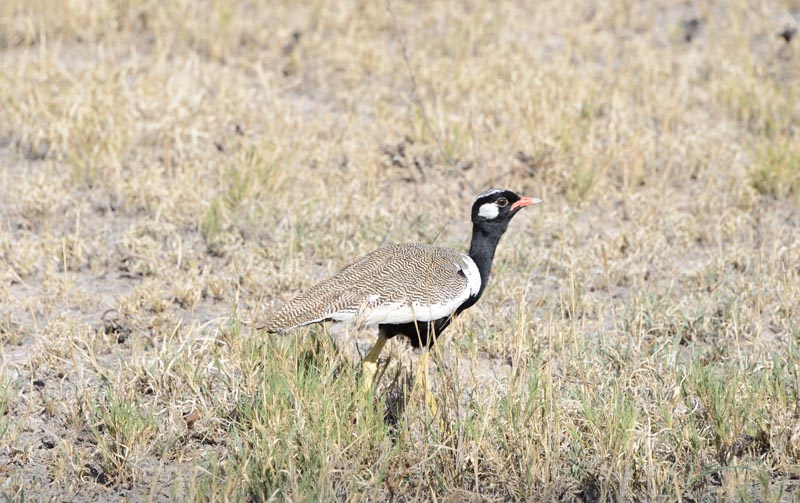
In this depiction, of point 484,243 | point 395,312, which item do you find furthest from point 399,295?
point 484,243

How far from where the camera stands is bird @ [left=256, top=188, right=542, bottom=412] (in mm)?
4590

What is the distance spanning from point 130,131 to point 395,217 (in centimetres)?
211

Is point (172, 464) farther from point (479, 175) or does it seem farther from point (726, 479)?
point (479, 175)

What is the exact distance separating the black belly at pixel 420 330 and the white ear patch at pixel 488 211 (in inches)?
23.0

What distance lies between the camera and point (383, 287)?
470 cm

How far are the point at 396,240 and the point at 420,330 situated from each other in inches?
82.0

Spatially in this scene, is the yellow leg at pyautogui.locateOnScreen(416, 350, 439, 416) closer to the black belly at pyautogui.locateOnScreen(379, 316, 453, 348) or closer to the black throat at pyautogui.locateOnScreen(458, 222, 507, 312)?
the black belly at pyautogui.locateOnScreen(379, 316, 453, 348)

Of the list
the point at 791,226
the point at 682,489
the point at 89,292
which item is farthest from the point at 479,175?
the point at 682,489

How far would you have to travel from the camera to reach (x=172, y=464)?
462 cm

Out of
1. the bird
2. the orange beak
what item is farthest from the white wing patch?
the orange beak

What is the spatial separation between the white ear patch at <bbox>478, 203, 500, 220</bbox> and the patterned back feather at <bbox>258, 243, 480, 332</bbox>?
25cm

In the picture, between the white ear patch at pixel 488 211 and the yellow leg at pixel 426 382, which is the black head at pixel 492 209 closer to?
the white ear patch at pixel 488 211

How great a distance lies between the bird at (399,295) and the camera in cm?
459

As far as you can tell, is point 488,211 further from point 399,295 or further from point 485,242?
point 399,295
